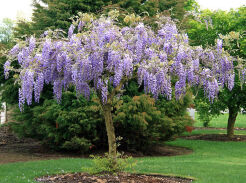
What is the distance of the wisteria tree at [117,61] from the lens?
552 centimetres

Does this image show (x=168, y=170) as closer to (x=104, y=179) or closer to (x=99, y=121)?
(x=104, y=179)

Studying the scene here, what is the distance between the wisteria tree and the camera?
18.1 feet

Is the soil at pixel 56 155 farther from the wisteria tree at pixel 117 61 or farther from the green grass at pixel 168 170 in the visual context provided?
the wisteria tree at pixel 117 61

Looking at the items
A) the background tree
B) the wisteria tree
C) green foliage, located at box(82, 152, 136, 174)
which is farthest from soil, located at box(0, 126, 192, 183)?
the background tree

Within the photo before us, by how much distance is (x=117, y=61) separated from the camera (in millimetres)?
5473

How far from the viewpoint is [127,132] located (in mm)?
11531

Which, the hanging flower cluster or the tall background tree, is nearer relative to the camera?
the hanging flower cluster

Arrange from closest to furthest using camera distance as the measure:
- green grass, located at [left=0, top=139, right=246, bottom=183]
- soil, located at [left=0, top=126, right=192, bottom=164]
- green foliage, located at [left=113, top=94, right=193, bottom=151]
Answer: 1. green grass, located at [left=0, top=139, right=246, bottom=183]
2. green foliage, located at [left=113, top=94, right=193, bottom=151]
3. soil, located at [left=0, top=126, right=192, bottom=164]

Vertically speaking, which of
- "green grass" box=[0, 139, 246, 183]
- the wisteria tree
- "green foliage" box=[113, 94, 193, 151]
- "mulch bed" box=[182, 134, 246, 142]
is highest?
the wisteria tree

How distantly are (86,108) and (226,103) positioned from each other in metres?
7.68

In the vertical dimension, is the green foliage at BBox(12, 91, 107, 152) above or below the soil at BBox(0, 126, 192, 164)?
above

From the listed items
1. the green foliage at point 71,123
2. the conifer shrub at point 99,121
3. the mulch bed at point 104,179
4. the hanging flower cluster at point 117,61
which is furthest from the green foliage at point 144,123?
the hanging flower cluster at point 117,61

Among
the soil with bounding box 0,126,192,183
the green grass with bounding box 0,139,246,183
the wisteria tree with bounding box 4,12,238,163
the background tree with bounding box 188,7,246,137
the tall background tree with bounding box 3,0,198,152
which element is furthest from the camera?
the background tree with bounding box 188,7,246,137

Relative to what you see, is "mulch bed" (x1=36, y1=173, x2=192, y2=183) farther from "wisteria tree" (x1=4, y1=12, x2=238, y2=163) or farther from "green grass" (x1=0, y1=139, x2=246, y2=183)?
"wisteria tree" (x1=4, y1=12, x2=238, y2=163)
